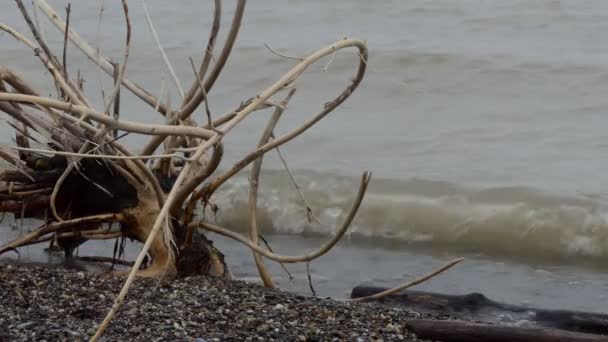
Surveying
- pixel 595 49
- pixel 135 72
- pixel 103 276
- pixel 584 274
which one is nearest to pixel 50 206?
pixel 103 276

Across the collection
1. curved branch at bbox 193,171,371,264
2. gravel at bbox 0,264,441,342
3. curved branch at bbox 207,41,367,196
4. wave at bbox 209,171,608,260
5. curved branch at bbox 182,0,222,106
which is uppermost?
curved branch at bbox 182,0,222,106

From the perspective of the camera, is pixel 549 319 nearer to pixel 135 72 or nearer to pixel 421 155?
pixel 421 155

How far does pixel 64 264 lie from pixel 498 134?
3.68 meters

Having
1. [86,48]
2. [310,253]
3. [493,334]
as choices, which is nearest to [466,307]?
[310,253]

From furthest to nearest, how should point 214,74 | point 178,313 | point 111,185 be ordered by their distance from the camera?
point 111,185 < point 214,74 < point 178,313

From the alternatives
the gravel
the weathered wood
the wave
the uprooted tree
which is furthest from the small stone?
the wave

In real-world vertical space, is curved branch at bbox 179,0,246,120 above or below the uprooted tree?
above

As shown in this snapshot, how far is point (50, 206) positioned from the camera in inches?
156

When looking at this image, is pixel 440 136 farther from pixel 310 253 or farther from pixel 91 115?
pixel 91 115

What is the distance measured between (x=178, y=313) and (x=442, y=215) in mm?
2953

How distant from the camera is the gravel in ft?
10.2

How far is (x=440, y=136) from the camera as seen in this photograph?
723cm

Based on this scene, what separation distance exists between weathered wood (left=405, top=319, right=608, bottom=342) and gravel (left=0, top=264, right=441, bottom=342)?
4.3 inches

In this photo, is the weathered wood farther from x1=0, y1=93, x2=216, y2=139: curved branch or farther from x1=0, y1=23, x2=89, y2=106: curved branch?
x1=0, y1=23, x2=89, y2=106: curved branch
